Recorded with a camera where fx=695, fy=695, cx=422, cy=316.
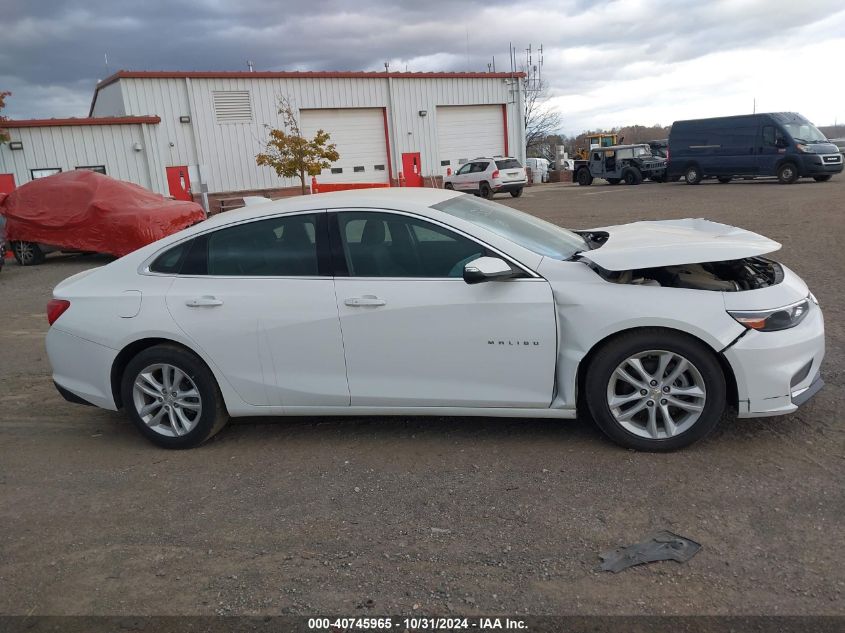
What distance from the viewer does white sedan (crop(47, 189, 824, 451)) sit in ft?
12.2

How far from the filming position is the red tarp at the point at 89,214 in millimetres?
13086

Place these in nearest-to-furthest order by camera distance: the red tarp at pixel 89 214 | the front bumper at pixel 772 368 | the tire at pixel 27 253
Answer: the front bumper at pixel 772 368 < the red tarp at pixel 89 214 < the tire at pixel 27 253

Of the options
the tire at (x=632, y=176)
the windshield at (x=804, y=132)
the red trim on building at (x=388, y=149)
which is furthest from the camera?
the tire at (x=632, y=176)

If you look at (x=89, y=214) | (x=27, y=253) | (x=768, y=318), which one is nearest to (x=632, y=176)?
(x=89, y=214)

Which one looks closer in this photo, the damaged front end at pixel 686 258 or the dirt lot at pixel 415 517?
the dirt lot at pixel 415 517

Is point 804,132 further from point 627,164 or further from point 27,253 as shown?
point 27,253

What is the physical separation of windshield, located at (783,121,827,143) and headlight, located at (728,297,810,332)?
23733 millimetres

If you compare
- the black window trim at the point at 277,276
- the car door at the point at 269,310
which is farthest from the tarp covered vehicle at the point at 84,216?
the car door at the point at 269,310

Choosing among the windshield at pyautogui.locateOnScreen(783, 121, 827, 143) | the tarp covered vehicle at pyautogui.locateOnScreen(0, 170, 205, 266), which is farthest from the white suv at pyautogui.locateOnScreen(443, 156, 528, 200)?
the tarp covered vehicle at pyautogui.locateOnScreen(0, 170, 205, 266)

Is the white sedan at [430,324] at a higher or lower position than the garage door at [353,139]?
lower

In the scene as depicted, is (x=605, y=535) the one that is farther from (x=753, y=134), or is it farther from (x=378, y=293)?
(x=753, y=134)

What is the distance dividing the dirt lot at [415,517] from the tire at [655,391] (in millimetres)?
120

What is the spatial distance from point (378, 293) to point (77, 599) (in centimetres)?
208

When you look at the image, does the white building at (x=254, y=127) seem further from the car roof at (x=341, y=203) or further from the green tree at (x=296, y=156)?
the car roof at (x=341, y=203)
